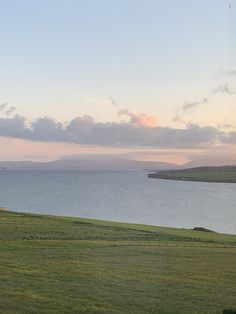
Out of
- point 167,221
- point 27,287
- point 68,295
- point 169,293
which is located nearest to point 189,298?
point 169,293

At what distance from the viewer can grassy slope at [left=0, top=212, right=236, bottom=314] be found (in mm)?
12008

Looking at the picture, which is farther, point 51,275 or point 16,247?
point 16,247

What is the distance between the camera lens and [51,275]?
15641 mm

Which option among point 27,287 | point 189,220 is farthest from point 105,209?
point 27,287

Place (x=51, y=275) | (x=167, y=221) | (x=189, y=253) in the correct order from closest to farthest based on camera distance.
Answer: (x=51, y=275) < (x=189, y=253) < (x=167, y=221)

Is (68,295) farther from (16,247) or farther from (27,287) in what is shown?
(16,247)

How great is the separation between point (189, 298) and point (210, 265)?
6.87m

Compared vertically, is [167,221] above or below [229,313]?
below

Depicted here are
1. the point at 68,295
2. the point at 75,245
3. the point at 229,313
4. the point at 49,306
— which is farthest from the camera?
the point at 75,245

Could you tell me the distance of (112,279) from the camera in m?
15.4

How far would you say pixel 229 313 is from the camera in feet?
31.9

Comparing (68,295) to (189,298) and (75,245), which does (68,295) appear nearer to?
(189,298)

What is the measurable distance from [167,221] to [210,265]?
53.1 metres

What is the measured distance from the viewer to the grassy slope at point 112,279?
12008mm
